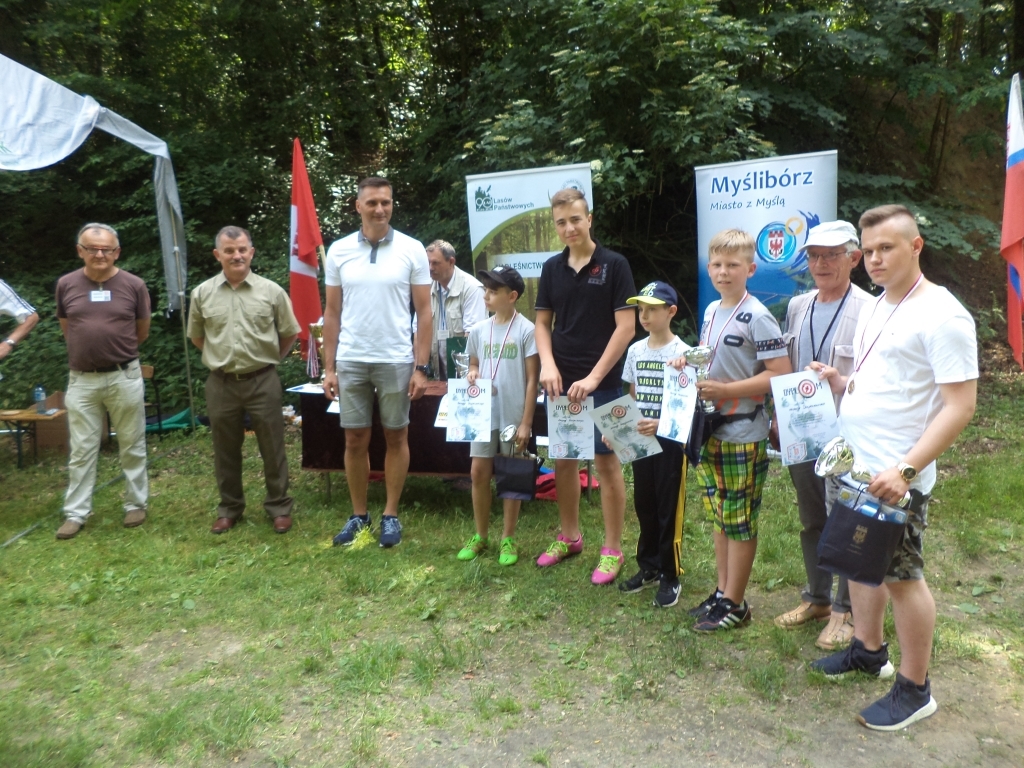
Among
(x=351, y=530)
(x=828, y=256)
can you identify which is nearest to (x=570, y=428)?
(x=828, y=256)

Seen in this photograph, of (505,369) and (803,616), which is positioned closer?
(803,616)

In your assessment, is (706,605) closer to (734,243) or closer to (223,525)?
(734,243)

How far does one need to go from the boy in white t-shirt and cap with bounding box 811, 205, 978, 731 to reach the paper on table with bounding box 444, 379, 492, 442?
1851 millimetres

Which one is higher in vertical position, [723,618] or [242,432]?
[242,432]

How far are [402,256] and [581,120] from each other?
4.11 meters

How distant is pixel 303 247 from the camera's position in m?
6.54

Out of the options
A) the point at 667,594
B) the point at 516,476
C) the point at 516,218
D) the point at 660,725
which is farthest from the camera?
the point at 516,218

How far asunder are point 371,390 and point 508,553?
1217 millimetres

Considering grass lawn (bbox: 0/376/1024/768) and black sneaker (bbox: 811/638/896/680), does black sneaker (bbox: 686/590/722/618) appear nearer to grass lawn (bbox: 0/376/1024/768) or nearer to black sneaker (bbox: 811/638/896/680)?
grass lawn (bbox: 0/376/1024/768)

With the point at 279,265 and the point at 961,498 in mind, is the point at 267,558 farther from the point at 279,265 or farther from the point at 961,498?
the point at 279,265

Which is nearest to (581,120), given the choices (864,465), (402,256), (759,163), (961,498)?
(759,163)

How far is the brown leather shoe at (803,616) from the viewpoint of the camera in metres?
3.38

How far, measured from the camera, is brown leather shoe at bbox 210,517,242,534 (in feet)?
16.2

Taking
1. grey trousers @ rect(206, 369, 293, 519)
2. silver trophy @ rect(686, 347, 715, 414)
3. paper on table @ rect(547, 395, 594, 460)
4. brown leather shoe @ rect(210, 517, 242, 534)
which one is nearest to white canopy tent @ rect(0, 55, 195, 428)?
grey trousers @ rect(206, 369, 293, 519)
